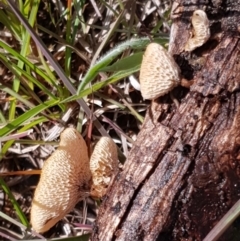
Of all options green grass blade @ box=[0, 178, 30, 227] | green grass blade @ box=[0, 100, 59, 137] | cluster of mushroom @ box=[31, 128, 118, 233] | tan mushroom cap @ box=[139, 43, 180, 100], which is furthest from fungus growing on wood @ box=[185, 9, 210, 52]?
green grass blade @ box=[0, 178, 30, 227]

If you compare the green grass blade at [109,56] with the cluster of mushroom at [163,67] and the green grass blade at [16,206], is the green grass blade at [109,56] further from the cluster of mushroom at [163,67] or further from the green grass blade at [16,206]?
the green grass blade at [16,206]

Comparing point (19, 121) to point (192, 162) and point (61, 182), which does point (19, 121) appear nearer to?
point (61, 182)

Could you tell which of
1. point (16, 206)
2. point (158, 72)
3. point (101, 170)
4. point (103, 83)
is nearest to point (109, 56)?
point (103, 83)

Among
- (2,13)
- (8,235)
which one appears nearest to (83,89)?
(2,13)

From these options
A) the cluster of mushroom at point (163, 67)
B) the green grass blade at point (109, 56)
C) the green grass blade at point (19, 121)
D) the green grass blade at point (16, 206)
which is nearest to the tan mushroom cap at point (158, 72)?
the cluster of mushroom at point (163, 67)

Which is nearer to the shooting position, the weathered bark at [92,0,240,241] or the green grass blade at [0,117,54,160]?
the weathered bark at [92,0,240,241]

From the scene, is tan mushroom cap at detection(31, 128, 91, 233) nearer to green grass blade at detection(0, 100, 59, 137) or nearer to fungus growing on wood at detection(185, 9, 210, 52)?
green grass blade at detection(0, 100, 59, 137)
